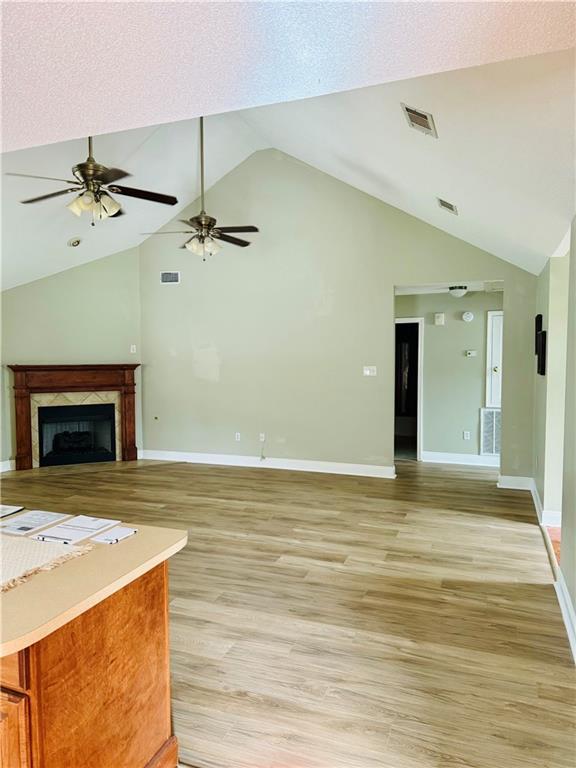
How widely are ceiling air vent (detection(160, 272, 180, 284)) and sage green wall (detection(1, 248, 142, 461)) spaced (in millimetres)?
410

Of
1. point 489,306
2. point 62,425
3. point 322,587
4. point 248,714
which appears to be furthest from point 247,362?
point 248,714

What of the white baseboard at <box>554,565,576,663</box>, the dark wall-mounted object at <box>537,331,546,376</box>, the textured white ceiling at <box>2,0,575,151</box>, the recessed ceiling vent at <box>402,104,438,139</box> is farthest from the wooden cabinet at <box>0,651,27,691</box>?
the dark wall-mounted object at <box>537,331,546,376</box>

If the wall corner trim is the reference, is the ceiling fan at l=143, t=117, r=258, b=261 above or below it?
above

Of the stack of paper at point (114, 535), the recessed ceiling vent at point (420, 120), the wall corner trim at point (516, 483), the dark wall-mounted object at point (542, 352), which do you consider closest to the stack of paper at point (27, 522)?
the stack of paper at point (114, 535)

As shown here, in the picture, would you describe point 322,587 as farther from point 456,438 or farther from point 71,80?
point 456,438

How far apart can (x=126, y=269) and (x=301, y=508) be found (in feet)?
14.5

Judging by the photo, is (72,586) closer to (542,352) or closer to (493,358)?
(542,352)

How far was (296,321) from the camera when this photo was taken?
21.1ft

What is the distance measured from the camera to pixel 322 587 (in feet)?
10.6

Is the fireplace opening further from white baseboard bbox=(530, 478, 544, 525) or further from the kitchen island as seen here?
the kitchen island

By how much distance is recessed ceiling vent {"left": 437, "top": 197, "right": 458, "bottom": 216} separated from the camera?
4.29m

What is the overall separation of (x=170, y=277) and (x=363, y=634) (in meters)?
5.67

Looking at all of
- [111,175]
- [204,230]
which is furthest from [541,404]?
[111,175]

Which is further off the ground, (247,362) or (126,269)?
(126,269)
